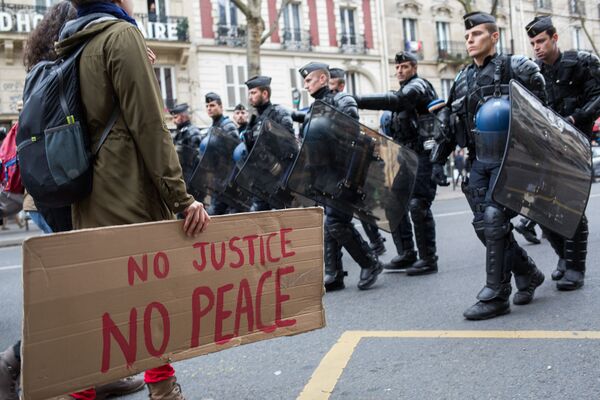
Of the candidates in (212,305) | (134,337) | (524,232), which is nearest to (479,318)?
(212,305)

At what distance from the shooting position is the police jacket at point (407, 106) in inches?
201

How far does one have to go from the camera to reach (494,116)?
3678 millimetres

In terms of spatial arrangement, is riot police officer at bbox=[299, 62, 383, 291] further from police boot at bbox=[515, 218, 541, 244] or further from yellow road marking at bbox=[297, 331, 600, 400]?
police boot at bbox=[515, 218, 541, 244]

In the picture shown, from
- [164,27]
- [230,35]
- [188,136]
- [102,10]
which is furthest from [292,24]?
[102,10]

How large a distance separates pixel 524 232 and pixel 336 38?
935 inches

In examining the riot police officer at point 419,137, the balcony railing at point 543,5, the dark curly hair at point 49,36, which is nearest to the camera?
the dark curly hair at point 49,36

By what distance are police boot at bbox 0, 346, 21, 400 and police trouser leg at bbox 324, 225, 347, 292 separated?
9.20 feet

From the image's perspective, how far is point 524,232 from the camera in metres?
6.61

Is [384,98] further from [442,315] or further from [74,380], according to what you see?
[74,380]

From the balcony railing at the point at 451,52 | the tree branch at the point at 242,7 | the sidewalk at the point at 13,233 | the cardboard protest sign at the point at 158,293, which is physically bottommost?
the sidewalk at the point at 13,233

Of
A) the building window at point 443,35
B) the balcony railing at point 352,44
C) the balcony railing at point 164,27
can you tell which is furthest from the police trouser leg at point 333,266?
the building window at point 443,35

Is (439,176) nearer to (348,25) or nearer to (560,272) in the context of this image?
(560,272)

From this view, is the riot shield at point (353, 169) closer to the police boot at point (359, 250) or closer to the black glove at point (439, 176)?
the police boot at point (359, 250)

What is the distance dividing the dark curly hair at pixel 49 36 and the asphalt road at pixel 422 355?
156 centimetres
